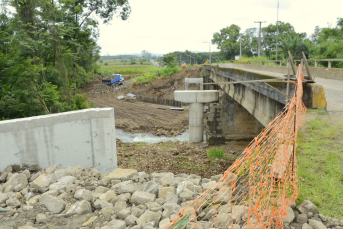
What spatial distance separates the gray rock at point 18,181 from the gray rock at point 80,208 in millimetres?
1710

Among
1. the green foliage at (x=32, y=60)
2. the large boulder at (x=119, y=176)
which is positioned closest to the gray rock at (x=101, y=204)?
the large boulder at (x=119, y=176)

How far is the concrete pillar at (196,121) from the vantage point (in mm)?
22203

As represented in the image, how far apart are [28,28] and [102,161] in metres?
12.7

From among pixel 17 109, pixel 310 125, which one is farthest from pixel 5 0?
pixel 310 125

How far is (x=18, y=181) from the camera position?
6.19 meters

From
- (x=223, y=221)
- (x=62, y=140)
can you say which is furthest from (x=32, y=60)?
(x=223, y=221)

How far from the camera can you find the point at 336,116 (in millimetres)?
6781

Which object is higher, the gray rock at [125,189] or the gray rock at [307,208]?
the gray rock at [307,208]

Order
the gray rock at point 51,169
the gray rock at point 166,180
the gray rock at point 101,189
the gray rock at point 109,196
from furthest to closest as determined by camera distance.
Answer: the gray rock at point 51,169
the gray rock at point 166,180
the gray rock at point 101,189
the gray rock at point 109,196

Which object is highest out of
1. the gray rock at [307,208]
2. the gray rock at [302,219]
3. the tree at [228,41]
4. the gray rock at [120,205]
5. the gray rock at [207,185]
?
the tree at [228,41]

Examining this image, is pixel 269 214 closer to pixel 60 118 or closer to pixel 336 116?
pixel 336 116

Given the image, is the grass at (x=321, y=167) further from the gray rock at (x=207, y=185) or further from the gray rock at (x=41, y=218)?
the gray rock at (x=41, y=218)

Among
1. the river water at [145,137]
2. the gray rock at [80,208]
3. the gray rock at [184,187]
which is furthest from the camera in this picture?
the river water at [145,137]

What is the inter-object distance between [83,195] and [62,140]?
2964 mm
